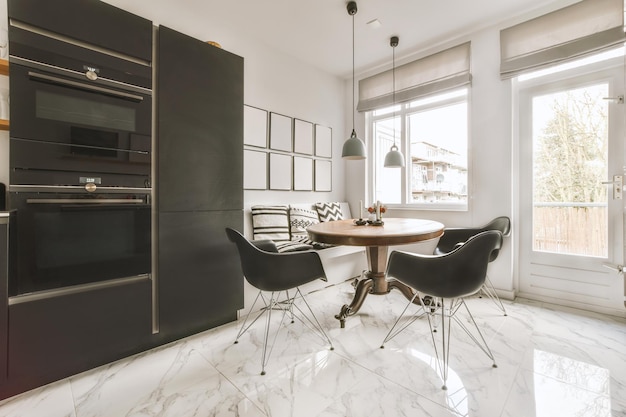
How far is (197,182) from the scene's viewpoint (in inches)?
88.7

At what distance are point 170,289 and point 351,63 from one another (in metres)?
3.55

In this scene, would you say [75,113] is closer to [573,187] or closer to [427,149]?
[427,149]

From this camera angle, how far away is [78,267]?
5.71 ft

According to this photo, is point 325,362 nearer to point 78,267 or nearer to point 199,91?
point 78,267

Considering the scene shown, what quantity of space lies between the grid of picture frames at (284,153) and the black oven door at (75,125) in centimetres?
121

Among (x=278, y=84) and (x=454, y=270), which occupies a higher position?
(x=278, y=84)

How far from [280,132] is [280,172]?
49cm

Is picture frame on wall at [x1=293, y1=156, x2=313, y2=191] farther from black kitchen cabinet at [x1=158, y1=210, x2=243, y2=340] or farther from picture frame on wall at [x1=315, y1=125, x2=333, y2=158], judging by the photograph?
black kitchen cabinet at [x1=158, y1=210, x2=243, y2=340]

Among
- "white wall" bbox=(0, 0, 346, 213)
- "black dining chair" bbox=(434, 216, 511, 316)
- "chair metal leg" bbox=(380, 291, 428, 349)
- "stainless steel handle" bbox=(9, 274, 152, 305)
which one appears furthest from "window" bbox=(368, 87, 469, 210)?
"stainless steel handle" bbox=(9, 274, 152, 305)

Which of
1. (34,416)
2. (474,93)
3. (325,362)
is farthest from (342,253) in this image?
(34,416)

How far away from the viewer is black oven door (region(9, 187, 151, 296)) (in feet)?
5.21

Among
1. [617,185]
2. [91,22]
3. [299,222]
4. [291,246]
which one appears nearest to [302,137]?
[299,222]

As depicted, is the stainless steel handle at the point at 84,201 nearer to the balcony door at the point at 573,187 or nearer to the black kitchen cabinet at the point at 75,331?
the black kitchen cabinet at the point at 75,331

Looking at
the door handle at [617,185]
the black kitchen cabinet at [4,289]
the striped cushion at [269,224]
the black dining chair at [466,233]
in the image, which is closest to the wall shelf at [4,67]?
the black kitchen cabinet at [4,289]
